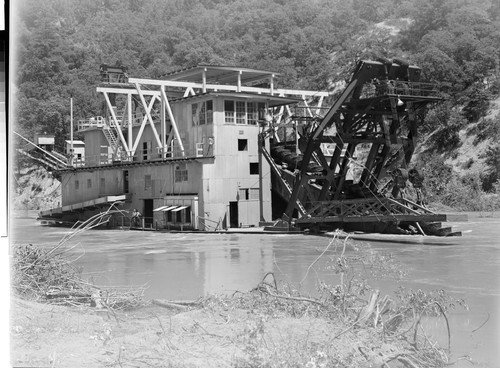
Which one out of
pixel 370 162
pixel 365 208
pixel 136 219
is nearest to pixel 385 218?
pixel 365 208

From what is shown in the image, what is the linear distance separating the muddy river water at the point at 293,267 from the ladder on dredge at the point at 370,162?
1469mm

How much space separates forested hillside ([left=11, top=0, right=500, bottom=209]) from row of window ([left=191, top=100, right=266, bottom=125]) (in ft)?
51.7

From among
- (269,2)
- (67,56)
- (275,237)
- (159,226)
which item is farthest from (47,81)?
(275,237)

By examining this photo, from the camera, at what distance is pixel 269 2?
70125 millimetres

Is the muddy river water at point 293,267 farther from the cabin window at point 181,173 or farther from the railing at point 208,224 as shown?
the cabin window at point 181,173

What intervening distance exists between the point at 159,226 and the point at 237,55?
39110 mm

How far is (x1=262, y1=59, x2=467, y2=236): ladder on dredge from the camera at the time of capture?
2530 centimetres

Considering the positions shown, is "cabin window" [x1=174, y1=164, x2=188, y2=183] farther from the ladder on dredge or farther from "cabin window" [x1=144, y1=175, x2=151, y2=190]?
the ladder on dredge

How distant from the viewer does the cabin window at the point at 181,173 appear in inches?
1289

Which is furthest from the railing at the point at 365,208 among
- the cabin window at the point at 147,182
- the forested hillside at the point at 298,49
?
the forested hillside at the point at 298,49

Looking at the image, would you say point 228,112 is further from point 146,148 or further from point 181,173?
A: point 146,148

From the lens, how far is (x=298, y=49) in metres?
70.8

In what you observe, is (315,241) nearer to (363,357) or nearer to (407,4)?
(363,357)

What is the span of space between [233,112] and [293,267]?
15.6 metres
